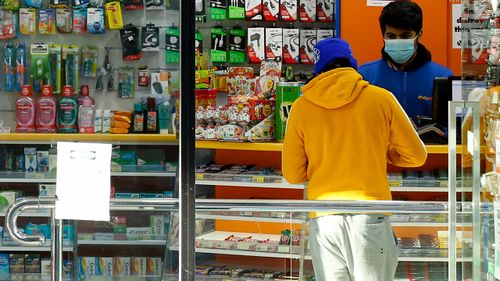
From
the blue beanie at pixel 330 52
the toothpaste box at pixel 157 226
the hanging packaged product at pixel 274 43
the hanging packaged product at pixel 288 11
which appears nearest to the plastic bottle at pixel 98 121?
the toothpaste box at pixel 157 226

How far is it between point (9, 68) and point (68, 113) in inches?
9.1

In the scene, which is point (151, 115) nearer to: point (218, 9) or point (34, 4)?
point (34, 4)

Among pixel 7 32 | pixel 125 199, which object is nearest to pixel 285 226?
pixel 125 199

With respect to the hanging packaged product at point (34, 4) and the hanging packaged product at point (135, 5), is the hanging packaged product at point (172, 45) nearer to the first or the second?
the hanging packaged product at point (135, 5)

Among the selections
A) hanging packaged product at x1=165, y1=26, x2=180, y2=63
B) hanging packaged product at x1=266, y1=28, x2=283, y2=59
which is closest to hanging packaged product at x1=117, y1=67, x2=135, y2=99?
hanging packaged product at x1=165, y1=26, x2=180, y2=63

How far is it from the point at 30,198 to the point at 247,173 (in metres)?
2.68

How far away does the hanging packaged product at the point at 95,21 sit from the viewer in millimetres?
2879

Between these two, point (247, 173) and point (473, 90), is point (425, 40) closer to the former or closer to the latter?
point (247, 173)

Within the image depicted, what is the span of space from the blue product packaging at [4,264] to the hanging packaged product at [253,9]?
4734mm

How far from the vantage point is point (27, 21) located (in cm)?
297

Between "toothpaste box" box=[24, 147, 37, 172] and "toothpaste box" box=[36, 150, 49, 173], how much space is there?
0.01 meters

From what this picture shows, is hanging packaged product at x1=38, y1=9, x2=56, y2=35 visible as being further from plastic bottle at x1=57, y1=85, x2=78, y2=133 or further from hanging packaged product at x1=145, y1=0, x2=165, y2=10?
hanging packaged product at x1=145, y1=0, x2=165, y2=10

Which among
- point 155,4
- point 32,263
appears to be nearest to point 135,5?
point 155,4

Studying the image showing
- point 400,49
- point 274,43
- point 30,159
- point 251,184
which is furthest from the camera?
point 274,43
